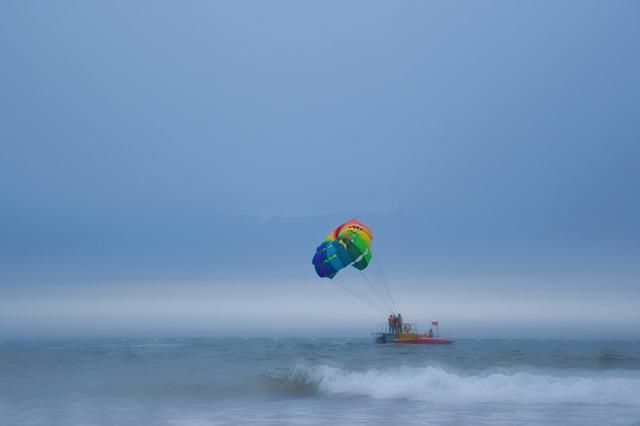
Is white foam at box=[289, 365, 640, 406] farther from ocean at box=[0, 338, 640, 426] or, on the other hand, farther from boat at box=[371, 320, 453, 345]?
boat at box=[371, 320, 453, 345]

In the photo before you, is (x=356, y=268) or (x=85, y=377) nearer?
(x=85, y=377)

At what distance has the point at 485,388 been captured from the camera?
18.5m

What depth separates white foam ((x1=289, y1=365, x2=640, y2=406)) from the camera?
17.4m

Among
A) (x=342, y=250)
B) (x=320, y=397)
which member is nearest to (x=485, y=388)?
(x=320, y=397)

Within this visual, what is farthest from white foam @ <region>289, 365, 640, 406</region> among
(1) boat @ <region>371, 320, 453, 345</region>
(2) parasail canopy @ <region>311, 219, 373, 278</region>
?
(1) boat @ <region>371, 320, 453, 345</region>

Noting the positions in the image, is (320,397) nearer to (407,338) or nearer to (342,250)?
(342,250)

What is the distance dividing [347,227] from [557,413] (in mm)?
13201

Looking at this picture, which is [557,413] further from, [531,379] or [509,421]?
[531,379]

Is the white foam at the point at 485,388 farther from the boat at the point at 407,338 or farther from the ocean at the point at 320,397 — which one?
the boat at the point at 407,338

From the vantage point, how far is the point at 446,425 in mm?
13648

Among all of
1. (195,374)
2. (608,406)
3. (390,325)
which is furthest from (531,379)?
(390,325)

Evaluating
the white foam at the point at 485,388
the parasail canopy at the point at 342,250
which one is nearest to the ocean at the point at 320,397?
the white foam at the point at 485,388

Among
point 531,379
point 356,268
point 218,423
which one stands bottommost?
point 218,423

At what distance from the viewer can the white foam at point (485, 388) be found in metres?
17.4
